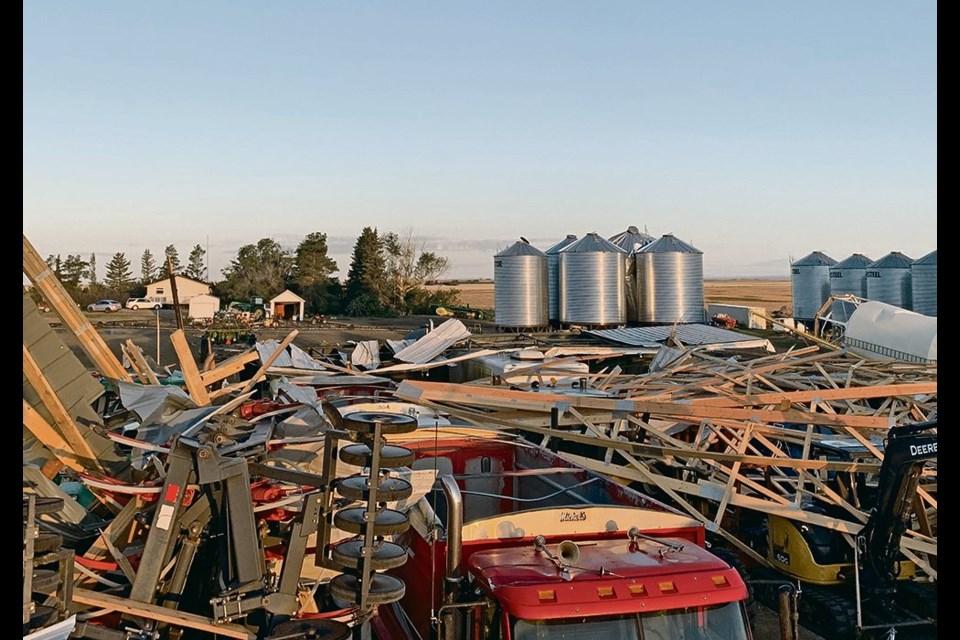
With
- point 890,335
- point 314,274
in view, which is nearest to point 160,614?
point 890,335

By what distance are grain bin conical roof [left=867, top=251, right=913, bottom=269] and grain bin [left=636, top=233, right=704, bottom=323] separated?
1243cm

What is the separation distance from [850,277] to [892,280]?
11.2 ft

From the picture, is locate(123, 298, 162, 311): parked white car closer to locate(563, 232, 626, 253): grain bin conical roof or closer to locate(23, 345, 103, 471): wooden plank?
locate(563, 232, 626, 253): grain bin conical roof

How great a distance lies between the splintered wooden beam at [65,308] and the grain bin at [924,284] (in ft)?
142

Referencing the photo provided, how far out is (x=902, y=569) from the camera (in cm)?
1076

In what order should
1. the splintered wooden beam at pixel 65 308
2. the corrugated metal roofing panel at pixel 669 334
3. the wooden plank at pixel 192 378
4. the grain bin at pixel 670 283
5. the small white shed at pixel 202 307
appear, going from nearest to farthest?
the splintered wooden beam at pixel 65 308 < the wooden plank at pixel 192 378 < the corrugated metal roofing panel at pixel 669 334 < the grain bin at pixel 670 283 < the small white shed at pixel 202 307

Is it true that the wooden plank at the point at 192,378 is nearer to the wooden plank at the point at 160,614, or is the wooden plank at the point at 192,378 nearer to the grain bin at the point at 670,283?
the wooden plank at the point at 160,614

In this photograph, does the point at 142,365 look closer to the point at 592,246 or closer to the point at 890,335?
the point at 890,335

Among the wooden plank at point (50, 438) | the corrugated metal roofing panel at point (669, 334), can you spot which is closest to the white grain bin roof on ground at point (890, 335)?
the corrugated metal roofing panel at point (669, 334)

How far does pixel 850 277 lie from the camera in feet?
162

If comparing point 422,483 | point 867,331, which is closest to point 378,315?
point 867,331

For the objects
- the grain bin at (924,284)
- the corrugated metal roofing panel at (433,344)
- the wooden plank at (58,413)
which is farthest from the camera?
the grain bin at (924,284)

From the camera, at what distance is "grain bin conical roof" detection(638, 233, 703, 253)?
4212 cm

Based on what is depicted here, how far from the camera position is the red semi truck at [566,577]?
17.4 ft
